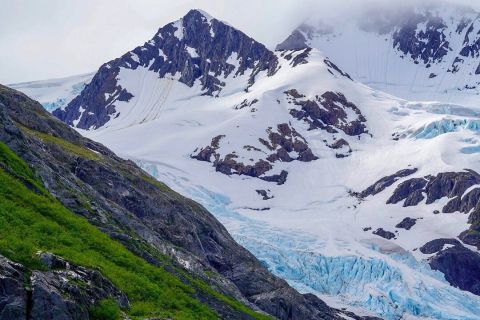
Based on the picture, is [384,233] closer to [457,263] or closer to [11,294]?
[457,263]

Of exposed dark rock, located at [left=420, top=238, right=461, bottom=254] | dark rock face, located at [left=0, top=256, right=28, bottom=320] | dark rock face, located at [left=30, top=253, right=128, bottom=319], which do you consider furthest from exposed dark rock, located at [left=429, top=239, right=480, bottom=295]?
dark rock face, located at [left=0, top=256, right=28, bottom=320]

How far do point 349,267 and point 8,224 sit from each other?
13733 cm

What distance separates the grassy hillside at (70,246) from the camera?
26.7 m

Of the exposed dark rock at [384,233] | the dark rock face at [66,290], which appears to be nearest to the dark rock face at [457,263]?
the exposed dark rock at [384,233]

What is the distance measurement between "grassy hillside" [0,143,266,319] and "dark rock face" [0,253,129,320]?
2.52 feet

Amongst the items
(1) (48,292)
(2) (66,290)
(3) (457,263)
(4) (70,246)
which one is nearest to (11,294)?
(1) (48,292)

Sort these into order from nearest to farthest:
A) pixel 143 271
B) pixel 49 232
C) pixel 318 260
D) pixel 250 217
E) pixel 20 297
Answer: pixel 20 297
pixel 49 232
pixel 143 271
pixel 318 260
pixel 250 217

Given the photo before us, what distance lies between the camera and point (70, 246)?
29859mm

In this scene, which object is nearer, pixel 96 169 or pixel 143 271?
pixel 143 271

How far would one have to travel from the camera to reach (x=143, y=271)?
34.0m

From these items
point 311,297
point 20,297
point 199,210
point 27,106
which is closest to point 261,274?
point 199,210

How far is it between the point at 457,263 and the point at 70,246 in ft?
563

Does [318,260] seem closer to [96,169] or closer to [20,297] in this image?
[96,169]

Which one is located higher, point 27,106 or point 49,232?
point 27,106
